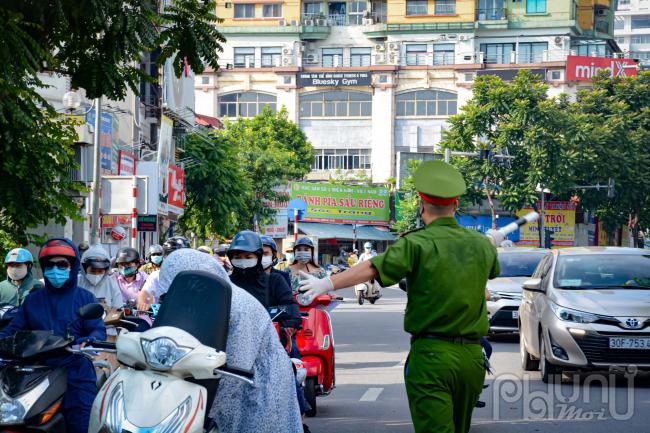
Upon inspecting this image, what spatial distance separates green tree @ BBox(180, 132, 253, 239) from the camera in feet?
151

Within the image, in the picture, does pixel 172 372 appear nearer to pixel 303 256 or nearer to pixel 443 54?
pixel 303 256

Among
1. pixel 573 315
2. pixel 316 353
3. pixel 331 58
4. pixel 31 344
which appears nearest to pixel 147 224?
pixel 573 315

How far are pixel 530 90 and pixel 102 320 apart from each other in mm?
58531

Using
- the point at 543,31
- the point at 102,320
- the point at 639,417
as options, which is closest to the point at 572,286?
the point at 639,417

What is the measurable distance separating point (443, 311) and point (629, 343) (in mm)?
7314

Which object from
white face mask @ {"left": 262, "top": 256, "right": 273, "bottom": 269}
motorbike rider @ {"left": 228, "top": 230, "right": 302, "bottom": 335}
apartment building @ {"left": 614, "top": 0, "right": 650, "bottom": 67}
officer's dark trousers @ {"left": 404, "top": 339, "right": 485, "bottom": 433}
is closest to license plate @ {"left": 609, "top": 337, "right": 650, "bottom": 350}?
white face mask @ {"left": 262, "top": 256, "right": 273, "bottom": 269}

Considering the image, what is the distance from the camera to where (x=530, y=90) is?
6391 centimetres

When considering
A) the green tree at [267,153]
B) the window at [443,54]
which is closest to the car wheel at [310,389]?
the green tree at [267,153]

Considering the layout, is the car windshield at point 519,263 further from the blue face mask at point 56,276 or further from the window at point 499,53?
the window at point 499,53

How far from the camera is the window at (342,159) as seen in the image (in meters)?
88.9

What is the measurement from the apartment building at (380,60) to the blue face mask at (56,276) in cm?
7887

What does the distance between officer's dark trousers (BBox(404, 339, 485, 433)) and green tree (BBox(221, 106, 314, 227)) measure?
43692 millimetres

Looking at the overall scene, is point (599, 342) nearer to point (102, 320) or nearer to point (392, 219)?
point (102, 320)

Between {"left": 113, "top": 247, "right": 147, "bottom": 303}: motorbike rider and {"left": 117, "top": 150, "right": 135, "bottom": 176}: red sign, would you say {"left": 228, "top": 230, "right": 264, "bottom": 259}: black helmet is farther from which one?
{"left": 117, "top": 150, "right": 135, "bottom": 176}: red sign
